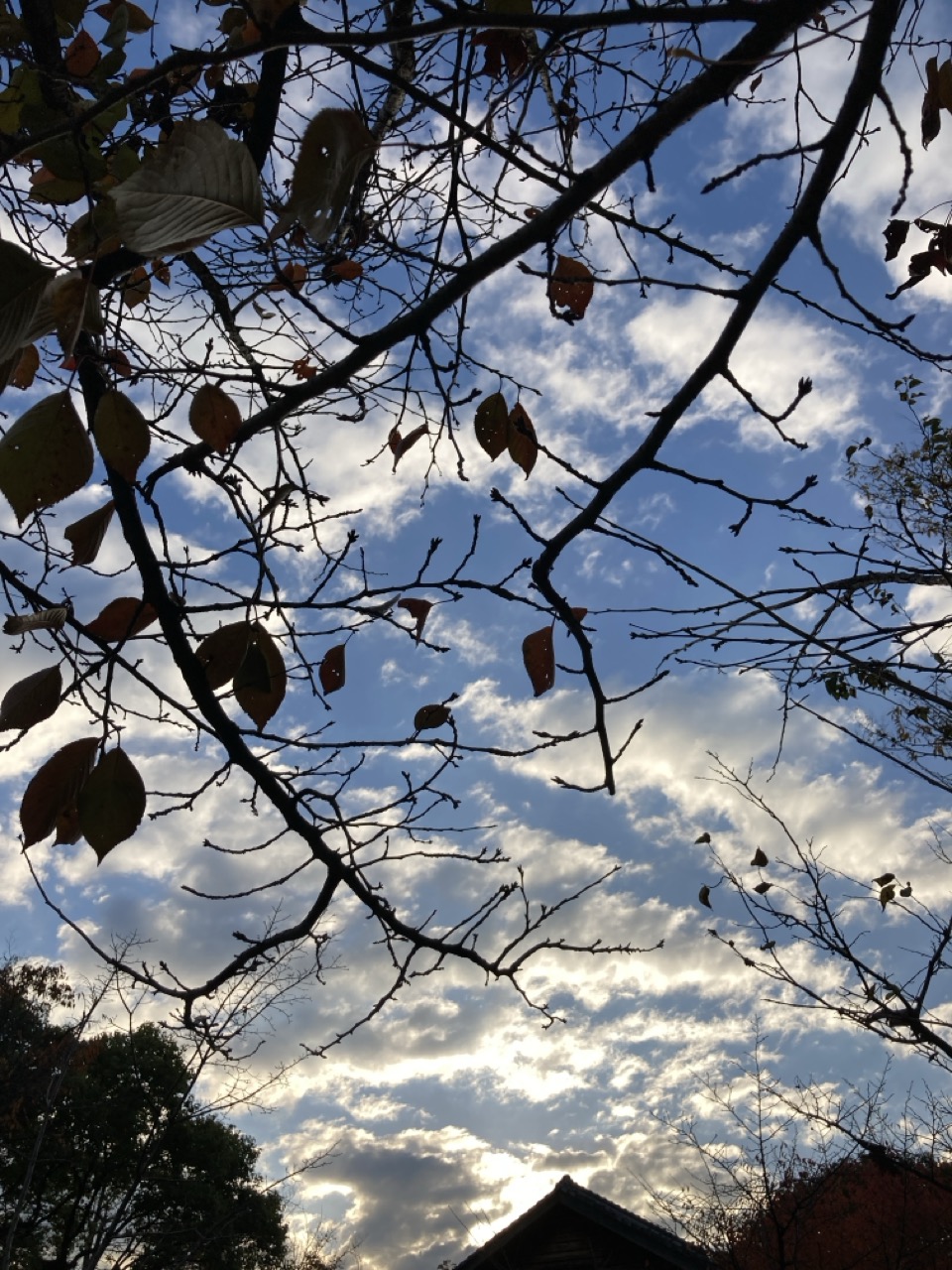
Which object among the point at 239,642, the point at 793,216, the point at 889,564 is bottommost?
the point at 239,642

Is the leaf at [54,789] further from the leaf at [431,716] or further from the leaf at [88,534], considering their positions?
the leaf at [431,716]

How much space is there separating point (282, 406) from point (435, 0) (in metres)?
0.53

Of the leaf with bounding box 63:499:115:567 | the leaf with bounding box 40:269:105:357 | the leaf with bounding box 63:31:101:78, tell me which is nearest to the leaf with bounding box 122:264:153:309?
the leaf with bounding box 63:31:101:78

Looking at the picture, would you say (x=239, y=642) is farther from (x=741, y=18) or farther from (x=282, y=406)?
(x=741, y=18)

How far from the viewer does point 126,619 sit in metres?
1.73

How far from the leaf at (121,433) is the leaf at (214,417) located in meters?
0.13

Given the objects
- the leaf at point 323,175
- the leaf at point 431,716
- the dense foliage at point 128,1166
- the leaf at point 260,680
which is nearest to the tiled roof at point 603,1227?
the dense foliage at point 128,1166

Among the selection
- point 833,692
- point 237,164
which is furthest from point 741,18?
point 833,692

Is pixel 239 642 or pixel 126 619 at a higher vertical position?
pixel 126 619

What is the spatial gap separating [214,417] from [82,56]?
4.32 ft

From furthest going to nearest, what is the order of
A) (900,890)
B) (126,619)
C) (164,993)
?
(900,890) → (164,993) → (126,619)

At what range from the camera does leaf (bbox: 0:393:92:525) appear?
97 centimetres

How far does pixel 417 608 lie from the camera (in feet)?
6.99

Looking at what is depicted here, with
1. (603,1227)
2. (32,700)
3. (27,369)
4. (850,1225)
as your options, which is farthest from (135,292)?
(850,1225)
